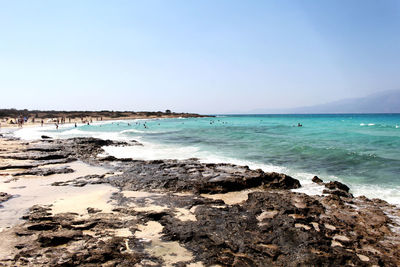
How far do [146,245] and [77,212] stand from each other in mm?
2626

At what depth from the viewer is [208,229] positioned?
5.48 meters

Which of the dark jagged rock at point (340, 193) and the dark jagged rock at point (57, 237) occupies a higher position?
the dark jagged rock at point (57, 237)

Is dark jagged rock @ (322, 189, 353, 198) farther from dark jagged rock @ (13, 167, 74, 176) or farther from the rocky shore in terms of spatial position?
dark jagged rock @ (13, 167, 74, 176)

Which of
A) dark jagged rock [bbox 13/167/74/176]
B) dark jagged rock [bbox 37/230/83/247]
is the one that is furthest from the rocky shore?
dark jagged rock [bbox 13/167/74/176]

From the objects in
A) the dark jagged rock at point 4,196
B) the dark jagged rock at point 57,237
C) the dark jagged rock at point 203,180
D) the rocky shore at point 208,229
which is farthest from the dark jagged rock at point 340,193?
the dark jagged rock at point 4,196

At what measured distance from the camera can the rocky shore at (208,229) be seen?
4496mm

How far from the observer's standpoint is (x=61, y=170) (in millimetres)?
11594

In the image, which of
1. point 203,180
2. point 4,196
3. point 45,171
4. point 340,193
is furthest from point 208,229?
point 45,171

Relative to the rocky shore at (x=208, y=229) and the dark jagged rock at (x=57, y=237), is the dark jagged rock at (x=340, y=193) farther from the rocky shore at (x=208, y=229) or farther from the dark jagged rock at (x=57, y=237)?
the dark jagged rock at (x=57, y=237)

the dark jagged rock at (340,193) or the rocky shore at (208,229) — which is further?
the dark jagged rock at (340,193)

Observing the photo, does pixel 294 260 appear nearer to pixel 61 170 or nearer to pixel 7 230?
pixel 7 230

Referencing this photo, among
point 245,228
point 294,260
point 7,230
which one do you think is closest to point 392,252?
point 294,260

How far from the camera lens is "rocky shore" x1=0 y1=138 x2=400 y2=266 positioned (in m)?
4.50


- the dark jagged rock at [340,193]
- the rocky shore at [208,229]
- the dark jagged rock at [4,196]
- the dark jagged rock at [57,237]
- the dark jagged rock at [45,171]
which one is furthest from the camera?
the dark jagged rock at [45,171]
